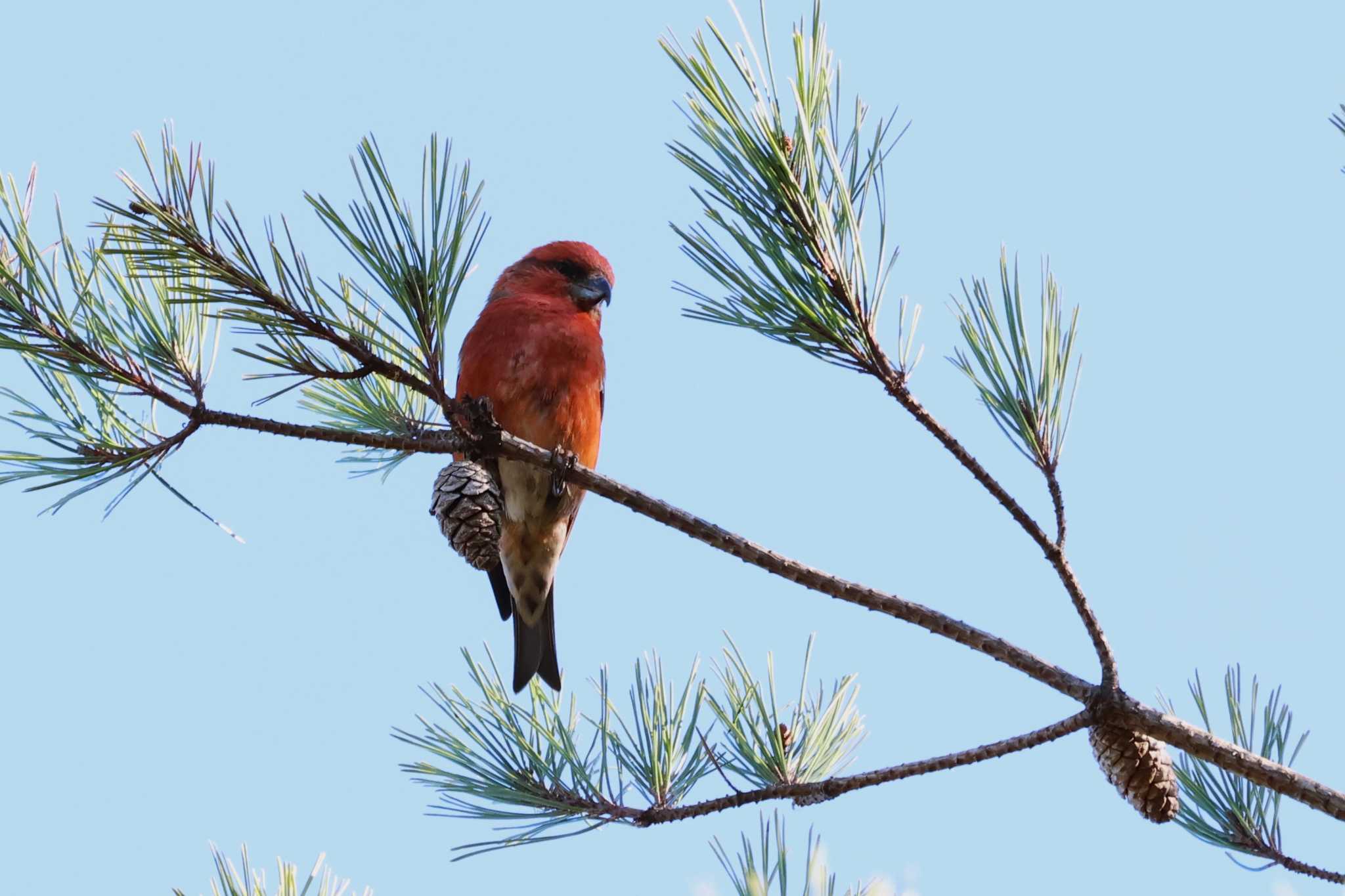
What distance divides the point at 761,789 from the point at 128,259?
1255 millimetres

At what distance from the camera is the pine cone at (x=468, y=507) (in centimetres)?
220

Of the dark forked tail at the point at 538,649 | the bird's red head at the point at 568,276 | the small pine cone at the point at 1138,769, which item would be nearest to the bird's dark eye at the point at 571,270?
the bird's red head at the point at 568,276

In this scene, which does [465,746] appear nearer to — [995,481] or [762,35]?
[995,481]

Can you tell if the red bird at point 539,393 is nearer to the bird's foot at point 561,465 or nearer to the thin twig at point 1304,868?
the bird's foot at point 561,465

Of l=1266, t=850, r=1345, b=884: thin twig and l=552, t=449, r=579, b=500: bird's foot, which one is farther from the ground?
l=552, t=449, r=579, b=500: bird's foot

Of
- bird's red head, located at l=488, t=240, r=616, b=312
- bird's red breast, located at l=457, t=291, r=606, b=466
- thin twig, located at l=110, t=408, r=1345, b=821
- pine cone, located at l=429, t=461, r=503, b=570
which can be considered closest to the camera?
thin twig, located at l=110, t=408, r=1345, b=821

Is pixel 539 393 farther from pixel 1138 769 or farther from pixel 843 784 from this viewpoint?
pixel 1138 769

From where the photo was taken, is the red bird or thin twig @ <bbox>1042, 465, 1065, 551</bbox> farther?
the red bird

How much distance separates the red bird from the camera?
10.6 feet

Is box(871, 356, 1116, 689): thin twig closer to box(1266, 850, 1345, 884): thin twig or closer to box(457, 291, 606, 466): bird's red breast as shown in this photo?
box(1266, 850, 1345, 884): thin twig

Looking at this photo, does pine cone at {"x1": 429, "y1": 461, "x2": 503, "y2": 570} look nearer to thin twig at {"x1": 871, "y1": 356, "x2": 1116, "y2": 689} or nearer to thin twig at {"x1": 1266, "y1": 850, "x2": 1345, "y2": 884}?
thin twig at {"x1": 871, "y1": 356, "x2": 1116, "y2": 689}

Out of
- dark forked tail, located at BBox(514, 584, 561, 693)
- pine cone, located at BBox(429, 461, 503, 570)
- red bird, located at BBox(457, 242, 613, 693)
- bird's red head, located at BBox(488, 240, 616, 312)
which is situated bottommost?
pine cone, located at BBox(429, 461, 503, 570)

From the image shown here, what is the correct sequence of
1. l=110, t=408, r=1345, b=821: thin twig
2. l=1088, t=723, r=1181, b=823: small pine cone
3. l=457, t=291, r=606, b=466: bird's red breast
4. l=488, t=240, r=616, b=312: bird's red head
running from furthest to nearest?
l=488, t=240, r=616, b=312: bird's red head, l=457, t=291, r=606, b=466: bird's red breast, l=1088, t=723, r=1181, b=823: small pine cone, l=110, t=408, r=1345, b=821: thin twig

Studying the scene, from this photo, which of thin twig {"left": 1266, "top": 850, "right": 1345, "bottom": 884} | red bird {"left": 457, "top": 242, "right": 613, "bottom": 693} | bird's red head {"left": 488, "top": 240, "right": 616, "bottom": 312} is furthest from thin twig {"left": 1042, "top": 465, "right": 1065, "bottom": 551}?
bird's red head {"left": 488, "top": 240, "right": 616, "bottom": 312}
